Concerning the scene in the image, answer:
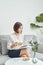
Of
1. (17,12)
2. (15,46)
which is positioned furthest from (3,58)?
(17,12)

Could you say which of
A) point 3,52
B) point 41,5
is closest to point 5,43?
point 3,52

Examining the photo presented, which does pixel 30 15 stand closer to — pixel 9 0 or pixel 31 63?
pixel 9 0

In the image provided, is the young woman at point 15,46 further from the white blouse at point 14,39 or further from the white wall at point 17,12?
the white wall at point 17,12

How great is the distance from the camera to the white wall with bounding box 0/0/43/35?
3729 millimetres

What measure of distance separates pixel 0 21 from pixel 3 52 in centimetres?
76

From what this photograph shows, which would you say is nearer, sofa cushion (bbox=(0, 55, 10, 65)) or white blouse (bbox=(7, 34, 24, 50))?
sofa cushion (bbox=(0, 55, 10, 65))

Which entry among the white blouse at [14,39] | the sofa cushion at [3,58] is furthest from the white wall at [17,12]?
the sofa cushion at [3,58]

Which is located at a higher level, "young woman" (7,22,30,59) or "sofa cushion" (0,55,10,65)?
"young woman" (7,22,30,59)

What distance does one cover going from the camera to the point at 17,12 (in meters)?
3.80

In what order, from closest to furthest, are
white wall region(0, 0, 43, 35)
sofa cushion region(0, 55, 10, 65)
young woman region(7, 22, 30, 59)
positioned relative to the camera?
sofa cushion region(0, 55, 10, 65)
young woman region(7, 22, 30, 59)
white wall region(0, 0, 43, 35)

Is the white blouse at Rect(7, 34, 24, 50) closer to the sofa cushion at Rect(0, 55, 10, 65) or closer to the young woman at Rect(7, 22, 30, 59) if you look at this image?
the young woman at Rect(7, 22, 30, 59)

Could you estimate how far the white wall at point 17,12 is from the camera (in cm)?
373

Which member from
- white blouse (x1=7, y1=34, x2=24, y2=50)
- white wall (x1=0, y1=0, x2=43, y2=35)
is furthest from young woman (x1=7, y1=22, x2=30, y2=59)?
white wall (x1=0, y1=0, x2=43, y2=35)

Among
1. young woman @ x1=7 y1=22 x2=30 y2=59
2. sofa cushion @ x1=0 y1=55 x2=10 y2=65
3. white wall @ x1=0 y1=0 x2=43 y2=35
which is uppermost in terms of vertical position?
white wall @ x1=0 y1=0 x2=43 y2=35
